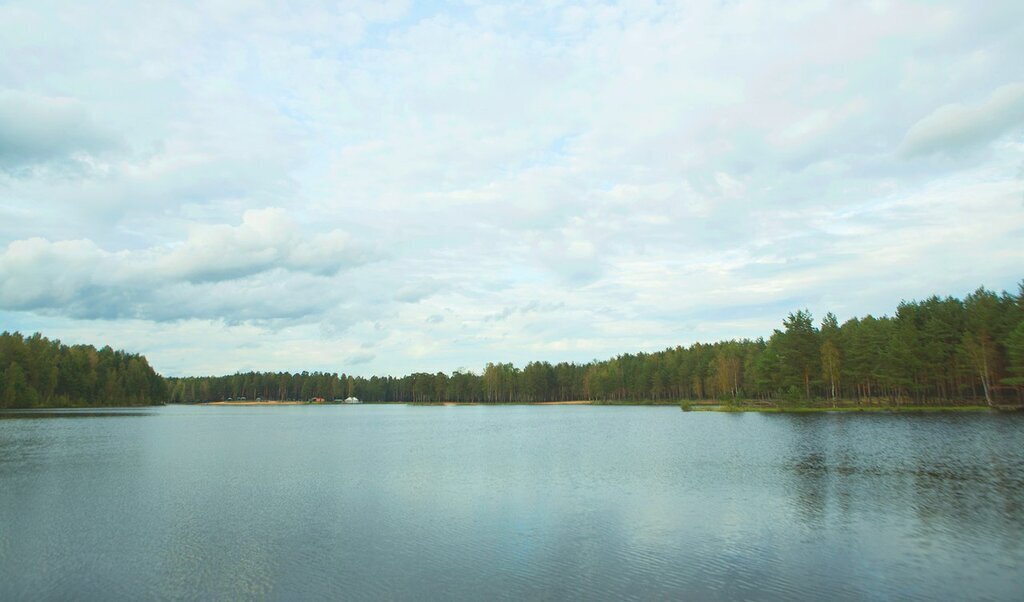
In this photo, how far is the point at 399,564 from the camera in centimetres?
1911

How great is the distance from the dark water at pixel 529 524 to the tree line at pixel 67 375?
10478 centimetres

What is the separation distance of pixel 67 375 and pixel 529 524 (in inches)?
6518

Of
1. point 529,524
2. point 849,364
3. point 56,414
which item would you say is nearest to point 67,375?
point 56,414

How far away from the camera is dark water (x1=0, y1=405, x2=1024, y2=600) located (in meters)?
17.1

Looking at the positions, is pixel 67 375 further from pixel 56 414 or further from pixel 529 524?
pixel 529 524

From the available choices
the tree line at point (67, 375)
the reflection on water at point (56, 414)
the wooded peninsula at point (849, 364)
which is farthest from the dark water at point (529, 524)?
the tree line at point (67, 375)

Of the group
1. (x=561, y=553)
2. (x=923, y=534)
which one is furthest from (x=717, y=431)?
(x=561, y=553)

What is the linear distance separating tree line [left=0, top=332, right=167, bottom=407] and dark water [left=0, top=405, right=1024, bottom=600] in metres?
105

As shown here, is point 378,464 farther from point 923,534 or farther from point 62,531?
point 923,534

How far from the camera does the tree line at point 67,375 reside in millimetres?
127375

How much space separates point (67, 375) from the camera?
146 m

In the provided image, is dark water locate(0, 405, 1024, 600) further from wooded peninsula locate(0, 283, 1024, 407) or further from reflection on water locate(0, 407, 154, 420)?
reflection on water locate(0, 407, 154, 420)

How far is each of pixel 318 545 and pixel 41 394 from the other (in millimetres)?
159304

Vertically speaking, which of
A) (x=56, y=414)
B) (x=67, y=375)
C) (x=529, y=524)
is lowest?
(x=56, y=414)
